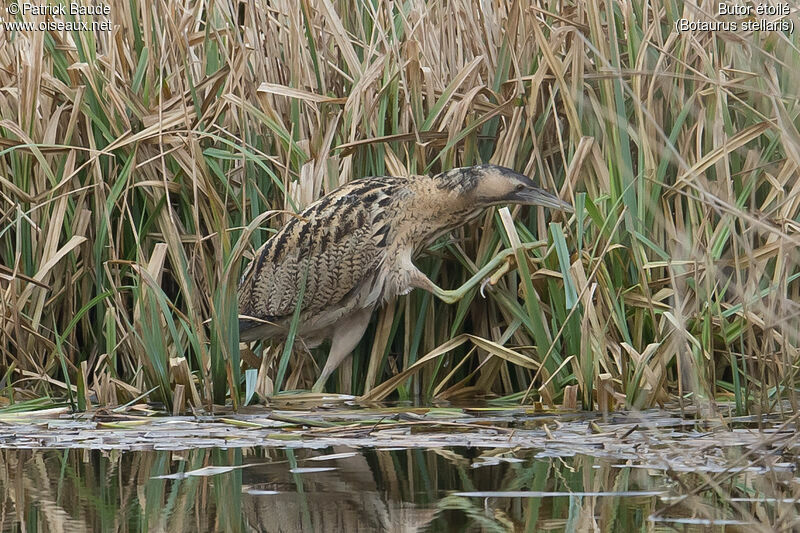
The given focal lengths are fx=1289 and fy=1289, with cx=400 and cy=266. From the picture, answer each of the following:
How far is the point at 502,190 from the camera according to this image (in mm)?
4922

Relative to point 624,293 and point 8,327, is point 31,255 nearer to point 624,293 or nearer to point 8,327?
point 8,327

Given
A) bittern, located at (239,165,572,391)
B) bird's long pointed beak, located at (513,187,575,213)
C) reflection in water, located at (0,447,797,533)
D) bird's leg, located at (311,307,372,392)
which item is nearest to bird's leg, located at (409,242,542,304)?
bittern, located at (239,165,572,391)

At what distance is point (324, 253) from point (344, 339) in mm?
355

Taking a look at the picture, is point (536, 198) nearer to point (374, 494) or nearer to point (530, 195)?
point (530, 195)

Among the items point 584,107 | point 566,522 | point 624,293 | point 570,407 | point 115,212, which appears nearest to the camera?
point 566,522

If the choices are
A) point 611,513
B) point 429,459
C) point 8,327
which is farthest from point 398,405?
point 611,513

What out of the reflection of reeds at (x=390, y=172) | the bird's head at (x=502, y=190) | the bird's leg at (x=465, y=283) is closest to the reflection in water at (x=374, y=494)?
the reflection of reeds at (x=390, y=172)

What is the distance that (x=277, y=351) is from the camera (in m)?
5.28

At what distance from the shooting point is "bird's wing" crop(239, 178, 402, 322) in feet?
16.7

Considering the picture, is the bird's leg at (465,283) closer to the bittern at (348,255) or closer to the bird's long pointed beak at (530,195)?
the bittern at (348,255)

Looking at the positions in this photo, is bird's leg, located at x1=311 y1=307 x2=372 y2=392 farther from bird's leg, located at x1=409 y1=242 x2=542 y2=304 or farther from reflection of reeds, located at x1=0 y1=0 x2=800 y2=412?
bird's leg, located at x1=409 y1=242 x2=542 y2=304

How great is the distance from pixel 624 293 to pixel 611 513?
6.93 feet

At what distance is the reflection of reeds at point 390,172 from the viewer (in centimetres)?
459

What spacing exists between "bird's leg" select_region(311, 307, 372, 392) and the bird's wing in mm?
124
